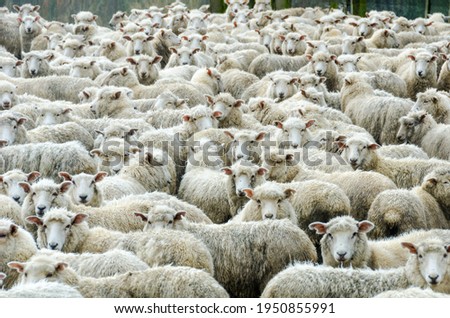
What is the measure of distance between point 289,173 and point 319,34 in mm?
11068

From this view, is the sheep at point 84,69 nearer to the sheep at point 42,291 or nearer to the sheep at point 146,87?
the sheep at point 146,87

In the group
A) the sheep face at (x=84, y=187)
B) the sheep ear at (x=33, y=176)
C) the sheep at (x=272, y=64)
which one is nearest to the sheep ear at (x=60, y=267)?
the sheep face at (x=84, y=187)

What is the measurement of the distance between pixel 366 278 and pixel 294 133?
13.6 feet

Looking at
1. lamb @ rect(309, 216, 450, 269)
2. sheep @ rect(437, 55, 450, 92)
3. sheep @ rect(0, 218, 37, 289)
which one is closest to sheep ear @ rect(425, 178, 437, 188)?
lamb @ rect(309, 216, 450, 269)

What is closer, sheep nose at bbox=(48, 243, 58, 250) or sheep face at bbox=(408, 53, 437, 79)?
sheep nose at bbox=(48, 243, 58, 250)

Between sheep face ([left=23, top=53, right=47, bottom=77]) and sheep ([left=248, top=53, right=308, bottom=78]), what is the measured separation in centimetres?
351

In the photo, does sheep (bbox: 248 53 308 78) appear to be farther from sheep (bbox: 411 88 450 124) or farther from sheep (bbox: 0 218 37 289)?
sheep (bbox: 0 218 37 289)

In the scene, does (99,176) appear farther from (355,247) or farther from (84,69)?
(84,69)

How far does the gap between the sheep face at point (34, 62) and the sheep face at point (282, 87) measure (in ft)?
11.7

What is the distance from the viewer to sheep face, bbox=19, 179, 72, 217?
8133 mm

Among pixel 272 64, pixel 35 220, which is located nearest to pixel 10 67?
pixel 272 64

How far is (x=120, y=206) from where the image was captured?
8250 mm

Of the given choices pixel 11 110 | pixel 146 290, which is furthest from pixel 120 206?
pixel 11 110

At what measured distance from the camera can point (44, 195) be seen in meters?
Result: 8.17
